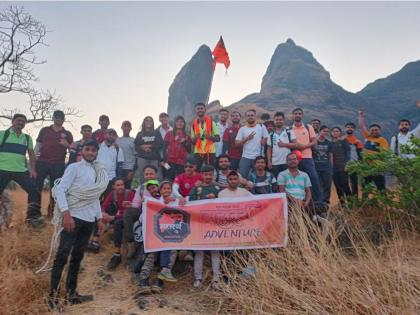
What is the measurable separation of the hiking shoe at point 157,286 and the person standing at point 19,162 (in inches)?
123

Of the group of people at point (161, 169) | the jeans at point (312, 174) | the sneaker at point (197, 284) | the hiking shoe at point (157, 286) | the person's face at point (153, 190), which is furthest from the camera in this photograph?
the jeans at point (312, 174)

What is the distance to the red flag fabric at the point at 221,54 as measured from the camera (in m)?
11.8

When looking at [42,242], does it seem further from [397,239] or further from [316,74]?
[316,74]

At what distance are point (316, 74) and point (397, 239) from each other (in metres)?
72.7

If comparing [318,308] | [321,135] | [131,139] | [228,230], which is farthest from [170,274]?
[321,135]

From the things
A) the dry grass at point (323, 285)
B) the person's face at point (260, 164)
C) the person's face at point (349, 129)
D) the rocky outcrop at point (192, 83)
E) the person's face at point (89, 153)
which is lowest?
the dry grass at point (323, 285)

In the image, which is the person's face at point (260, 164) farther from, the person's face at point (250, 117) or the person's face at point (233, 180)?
the person's face at point (250, 117)

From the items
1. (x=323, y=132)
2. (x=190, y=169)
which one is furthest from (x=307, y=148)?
(x=190, y=169)

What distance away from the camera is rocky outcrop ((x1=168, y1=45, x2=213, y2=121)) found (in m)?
53.3

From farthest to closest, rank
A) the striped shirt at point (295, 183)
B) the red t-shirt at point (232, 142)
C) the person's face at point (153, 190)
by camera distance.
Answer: the red t-shirt at point (232, 142) < the striped shirt at point (295, 183) < the person's face at point (153, 190)

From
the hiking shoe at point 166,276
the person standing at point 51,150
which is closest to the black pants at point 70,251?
the hiking shoe at point 166,276

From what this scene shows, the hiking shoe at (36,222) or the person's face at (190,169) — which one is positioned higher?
the person's face at (190,169)

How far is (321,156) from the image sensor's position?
305 inches

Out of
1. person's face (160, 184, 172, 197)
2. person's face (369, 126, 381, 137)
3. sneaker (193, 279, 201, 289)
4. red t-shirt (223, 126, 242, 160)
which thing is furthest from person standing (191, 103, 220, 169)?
person's face (369, 126, 381, 137)
